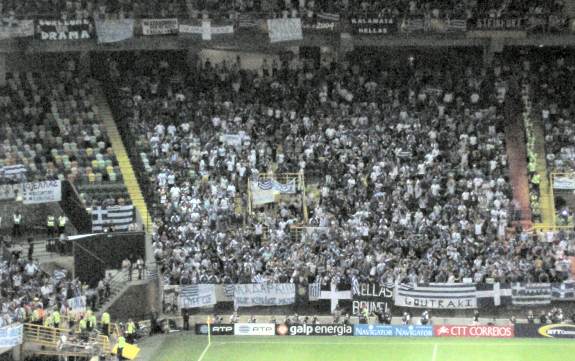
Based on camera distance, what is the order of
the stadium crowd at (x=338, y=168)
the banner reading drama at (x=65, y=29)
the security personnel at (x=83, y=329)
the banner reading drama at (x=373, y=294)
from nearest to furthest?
the security personnel at (x=83, y=329) < the banner reading drama at (x=373, y=294) < the stadium crowd at (x=338, y=168) < the banner reading drama at (x=65, y=29)

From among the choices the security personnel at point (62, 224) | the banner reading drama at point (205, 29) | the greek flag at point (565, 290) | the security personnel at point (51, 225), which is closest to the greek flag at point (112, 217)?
the security personnel at point (62, 224)

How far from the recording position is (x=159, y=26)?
4956 cm

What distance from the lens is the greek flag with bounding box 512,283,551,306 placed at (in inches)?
1599

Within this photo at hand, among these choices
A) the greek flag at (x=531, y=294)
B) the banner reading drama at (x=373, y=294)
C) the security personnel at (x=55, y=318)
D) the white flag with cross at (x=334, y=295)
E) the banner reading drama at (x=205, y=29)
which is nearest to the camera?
the security personnel at (x=55, y=318)

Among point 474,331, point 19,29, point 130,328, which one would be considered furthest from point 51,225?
point 474,331

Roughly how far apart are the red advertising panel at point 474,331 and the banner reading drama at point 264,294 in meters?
5.59

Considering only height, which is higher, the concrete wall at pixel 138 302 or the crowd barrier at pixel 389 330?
the concrete wall at pixel 138 302

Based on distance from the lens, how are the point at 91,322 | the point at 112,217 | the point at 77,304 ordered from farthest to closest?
the point at 112,217 → the point at 77,304 → the point at 91,322

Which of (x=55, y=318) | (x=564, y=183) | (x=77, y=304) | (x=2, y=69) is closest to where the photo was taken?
(x=55, y=318)

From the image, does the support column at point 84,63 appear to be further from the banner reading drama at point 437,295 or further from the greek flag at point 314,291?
the banner reading drama at point 437,295

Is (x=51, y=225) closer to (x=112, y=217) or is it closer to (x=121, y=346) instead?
(x=112, y=217)

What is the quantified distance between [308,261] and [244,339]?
3939mm

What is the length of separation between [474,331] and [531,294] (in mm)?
2572

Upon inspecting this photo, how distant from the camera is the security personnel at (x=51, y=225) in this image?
43312 millimetres
